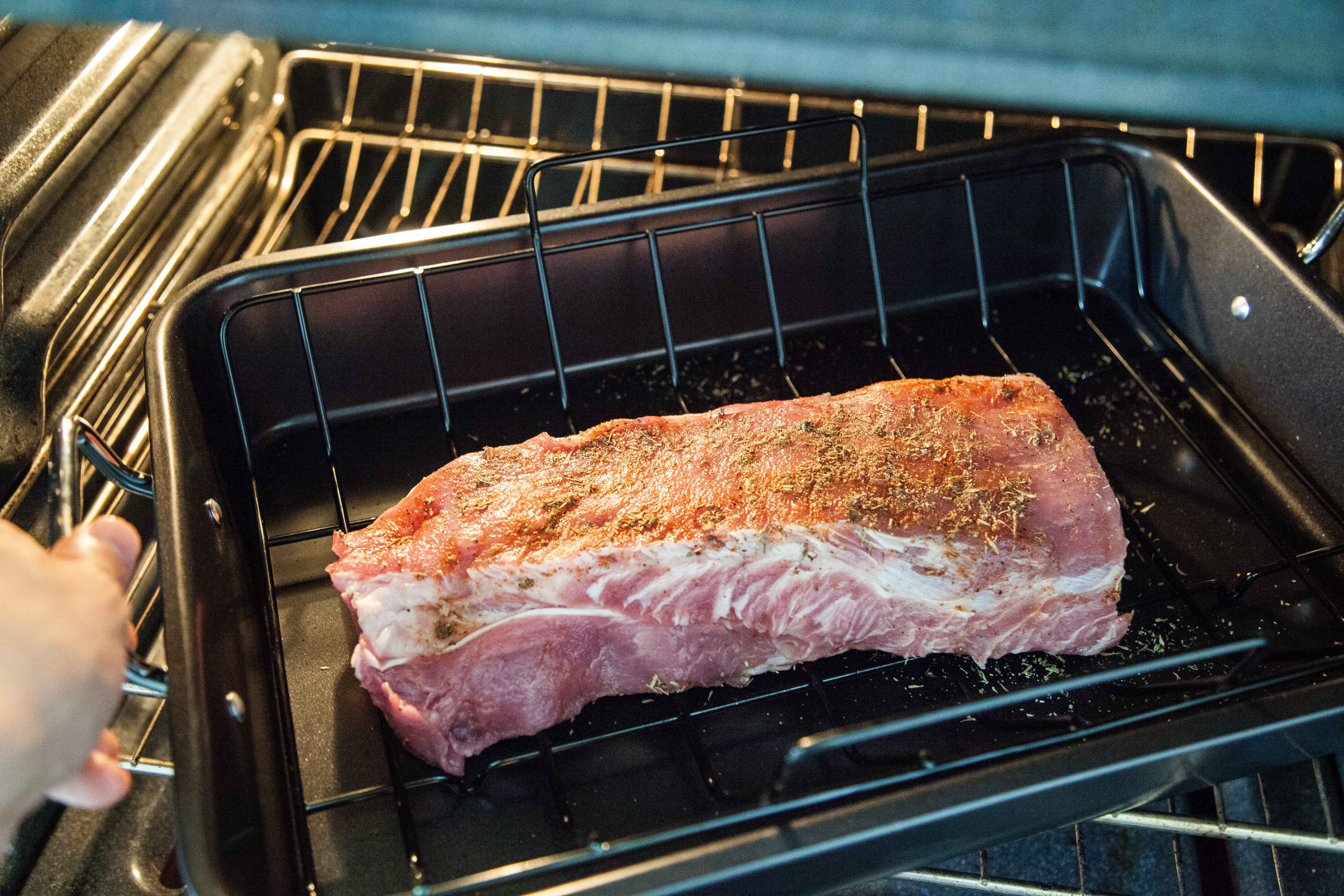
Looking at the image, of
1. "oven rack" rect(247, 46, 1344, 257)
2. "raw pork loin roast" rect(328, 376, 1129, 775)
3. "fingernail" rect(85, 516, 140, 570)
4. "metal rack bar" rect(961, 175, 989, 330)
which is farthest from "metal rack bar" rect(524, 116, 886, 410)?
"fingernail" rect(85, 516, 140, 570)

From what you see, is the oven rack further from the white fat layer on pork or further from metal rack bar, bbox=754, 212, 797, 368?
the white fat layer on pork

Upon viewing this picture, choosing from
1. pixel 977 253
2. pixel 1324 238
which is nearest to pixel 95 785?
pixel 977 253

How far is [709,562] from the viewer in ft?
5.18

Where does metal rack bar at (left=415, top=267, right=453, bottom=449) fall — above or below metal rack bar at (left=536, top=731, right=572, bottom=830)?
above

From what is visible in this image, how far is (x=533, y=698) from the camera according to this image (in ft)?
5.17

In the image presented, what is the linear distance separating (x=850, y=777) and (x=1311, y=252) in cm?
141

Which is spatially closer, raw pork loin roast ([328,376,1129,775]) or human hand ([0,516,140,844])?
human hand ([0,516,140,844])

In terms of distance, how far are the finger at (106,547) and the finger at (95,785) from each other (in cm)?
18

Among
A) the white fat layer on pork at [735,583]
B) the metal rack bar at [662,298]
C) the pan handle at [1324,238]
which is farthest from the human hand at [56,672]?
the pan handle at [1324,238]

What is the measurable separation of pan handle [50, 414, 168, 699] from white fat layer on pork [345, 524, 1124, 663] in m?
0.31

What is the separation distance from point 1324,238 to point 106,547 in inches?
85.6

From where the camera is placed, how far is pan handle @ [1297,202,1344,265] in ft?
6.41

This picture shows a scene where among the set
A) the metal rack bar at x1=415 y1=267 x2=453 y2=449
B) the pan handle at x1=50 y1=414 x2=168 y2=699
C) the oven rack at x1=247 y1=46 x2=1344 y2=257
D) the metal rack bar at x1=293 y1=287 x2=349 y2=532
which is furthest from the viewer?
the oven rack at x1=247 y1=46 x2=1344 y2=257

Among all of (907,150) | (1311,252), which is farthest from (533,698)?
(907,150)
